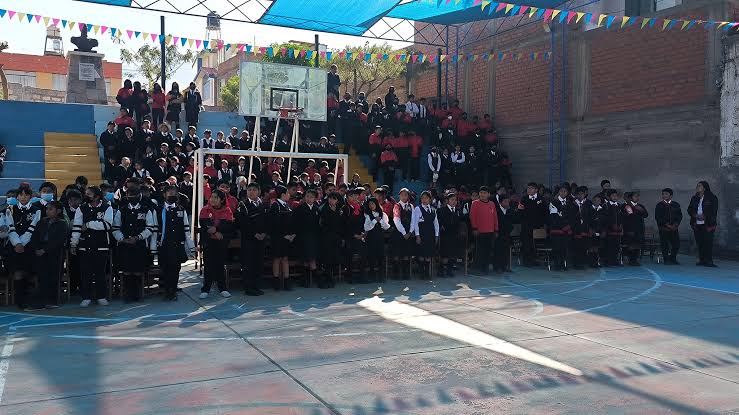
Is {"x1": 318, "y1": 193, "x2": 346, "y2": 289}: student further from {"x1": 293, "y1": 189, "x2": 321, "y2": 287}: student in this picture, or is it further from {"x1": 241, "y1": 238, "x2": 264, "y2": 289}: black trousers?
{"x1": 241, "y1": 238, "x2": 264, "y2": 289}: black trousers

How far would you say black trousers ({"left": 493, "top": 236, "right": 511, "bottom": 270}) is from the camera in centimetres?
1313

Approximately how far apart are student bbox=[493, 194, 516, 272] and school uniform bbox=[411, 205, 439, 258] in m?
1.74

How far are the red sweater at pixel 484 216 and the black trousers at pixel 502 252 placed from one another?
0.41m

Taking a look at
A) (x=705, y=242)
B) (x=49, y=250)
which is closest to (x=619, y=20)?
(x=705, y=242)

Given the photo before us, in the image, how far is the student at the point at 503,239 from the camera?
13.2 meters

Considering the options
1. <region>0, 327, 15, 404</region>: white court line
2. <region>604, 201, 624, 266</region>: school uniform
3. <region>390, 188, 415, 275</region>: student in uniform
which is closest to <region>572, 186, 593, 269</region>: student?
<region>604, 201, 624, 266</region>: school uniform

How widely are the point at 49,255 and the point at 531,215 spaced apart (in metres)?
9.37

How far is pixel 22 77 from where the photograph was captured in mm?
58594

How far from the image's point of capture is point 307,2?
16.8 m

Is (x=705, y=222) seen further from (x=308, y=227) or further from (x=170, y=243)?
(x=170, y=243)

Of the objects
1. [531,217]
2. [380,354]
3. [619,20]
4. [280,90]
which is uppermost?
[619,20]

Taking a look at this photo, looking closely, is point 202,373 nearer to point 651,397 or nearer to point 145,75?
point 651,397

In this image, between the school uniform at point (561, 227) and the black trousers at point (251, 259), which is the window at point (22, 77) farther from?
the school uniform at point (561, 227)

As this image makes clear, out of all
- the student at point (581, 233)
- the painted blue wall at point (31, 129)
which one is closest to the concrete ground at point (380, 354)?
the student at point (581, 233)
